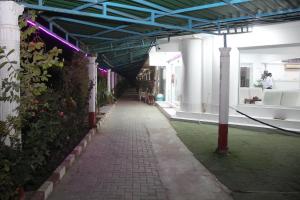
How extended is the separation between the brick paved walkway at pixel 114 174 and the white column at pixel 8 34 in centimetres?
154

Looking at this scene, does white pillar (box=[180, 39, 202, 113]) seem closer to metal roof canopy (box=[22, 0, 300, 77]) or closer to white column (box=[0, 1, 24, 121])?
metal roof canopy (box=[22, 0, 300, 77])

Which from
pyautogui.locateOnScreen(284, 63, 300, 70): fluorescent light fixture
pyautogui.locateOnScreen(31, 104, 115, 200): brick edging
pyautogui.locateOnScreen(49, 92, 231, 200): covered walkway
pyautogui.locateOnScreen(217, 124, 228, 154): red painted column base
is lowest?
pyautogui.locateOnScreen(49, 92, 231, 200): covered walkway

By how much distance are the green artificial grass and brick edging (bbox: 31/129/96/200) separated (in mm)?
2837

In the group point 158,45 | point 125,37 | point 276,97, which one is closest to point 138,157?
point 125,37

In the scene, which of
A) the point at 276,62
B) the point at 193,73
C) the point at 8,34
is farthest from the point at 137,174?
the point at 276,62

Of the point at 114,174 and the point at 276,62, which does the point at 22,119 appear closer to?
the point at 114,174

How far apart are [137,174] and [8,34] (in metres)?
3.47

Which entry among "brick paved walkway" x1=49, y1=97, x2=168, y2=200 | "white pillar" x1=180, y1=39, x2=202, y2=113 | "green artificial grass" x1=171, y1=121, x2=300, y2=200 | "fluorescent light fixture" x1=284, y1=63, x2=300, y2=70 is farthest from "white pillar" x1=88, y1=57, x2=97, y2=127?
"fluorescent light fixture" x1=284, y1=63, x2=300, y2=70

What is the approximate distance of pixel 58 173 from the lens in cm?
588

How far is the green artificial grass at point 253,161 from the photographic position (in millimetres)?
5602

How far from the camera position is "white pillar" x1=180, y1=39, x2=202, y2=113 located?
14.2m

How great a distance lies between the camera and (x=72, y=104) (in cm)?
866

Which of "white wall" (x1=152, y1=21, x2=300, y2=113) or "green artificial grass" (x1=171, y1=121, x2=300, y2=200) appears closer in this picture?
"green artificial grass" (x1=171, y1=121, x2=300, y2=200)

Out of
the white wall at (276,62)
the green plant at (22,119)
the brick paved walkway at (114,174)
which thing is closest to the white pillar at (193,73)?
the white wall at (276,62)
